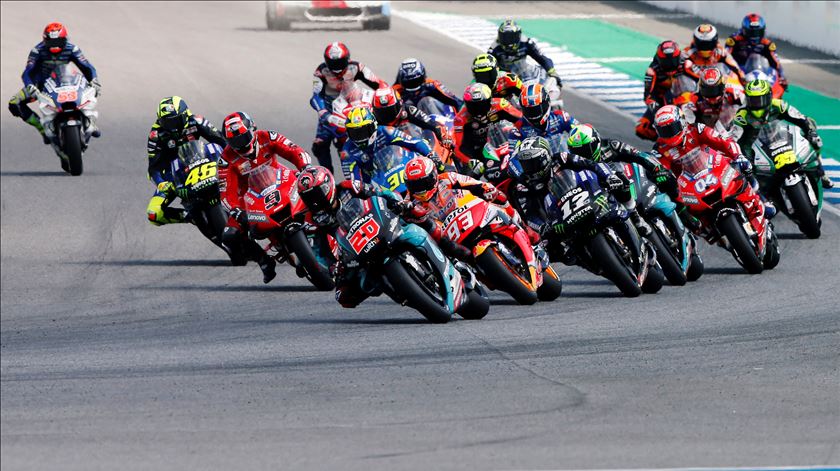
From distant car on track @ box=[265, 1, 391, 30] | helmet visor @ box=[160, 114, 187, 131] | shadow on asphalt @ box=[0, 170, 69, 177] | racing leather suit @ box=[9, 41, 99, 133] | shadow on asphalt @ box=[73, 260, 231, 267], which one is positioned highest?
helmet visor @ box=[160, 114, 187, 131]

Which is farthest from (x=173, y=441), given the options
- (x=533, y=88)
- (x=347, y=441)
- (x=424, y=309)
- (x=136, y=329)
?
(x=533, y=88)

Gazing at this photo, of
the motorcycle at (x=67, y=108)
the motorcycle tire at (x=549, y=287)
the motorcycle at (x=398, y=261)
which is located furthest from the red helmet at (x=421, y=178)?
the motorcycle at (x=67, y=108)

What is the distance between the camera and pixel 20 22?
39469 mm

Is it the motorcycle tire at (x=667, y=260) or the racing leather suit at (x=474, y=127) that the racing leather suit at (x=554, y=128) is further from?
the motorcycle tire at (x=667, y=260)

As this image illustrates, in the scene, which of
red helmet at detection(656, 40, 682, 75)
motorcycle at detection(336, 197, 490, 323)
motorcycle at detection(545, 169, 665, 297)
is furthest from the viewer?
red helmet at detection(656, 40, 682, 75)

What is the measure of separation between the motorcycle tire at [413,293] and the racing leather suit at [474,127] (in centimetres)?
484

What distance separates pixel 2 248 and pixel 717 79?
8.68m

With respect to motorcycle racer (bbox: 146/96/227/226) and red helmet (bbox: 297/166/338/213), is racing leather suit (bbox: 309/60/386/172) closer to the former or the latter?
motorcycle racer (bbox: 146/96/227/226)

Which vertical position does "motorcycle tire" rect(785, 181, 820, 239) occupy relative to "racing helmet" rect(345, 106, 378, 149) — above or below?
below

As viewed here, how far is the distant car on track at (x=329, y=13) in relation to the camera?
36125 millimetres

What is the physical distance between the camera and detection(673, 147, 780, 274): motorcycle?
16016 mm

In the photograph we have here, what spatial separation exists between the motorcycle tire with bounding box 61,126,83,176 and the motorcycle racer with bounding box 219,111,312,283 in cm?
721

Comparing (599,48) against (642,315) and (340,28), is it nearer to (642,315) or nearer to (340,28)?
(340,28)

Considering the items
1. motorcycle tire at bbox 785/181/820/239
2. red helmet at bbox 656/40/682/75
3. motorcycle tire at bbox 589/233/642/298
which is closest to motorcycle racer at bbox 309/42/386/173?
red helmet at bbox 656/40/682/75
